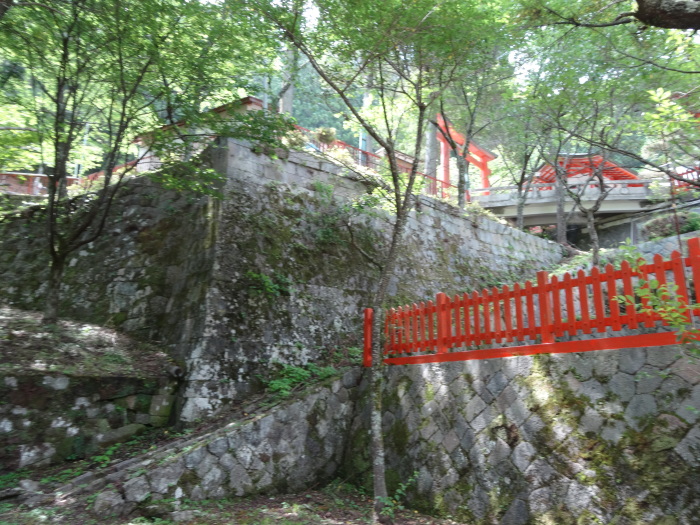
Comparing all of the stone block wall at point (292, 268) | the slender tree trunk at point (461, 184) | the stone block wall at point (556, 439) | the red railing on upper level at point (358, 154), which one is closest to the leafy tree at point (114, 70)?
the stone block wall at point (292, 268)

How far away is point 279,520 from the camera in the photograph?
4.48 meters

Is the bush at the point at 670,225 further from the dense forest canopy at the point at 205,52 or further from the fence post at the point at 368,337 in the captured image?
the fence post at the point at 368,337

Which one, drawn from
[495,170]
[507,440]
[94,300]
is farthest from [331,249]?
[495,170]

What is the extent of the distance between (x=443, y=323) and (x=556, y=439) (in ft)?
5.52

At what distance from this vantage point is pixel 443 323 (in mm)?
5438

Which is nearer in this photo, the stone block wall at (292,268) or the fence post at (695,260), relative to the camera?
the fence post at (695,260)

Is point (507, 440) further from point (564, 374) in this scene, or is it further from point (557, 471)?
point (564, 374)

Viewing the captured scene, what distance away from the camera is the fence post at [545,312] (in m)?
4.48

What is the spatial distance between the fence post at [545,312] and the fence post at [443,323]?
1104 mm

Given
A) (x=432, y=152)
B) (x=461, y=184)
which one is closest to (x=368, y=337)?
(x=461, y=184)

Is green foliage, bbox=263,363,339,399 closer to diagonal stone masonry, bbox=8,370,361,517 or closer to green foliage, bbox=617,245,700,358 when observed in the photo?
diagonal stone masonry, bbox=8,370,361,517

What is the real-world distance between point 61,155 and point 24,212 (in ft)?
12.1

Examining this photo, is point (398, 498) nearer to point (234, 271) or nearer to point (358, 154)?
point (234, 271)

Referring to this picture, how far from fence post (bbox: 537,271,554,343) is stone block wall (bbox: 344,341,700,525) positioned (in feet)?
0.66
